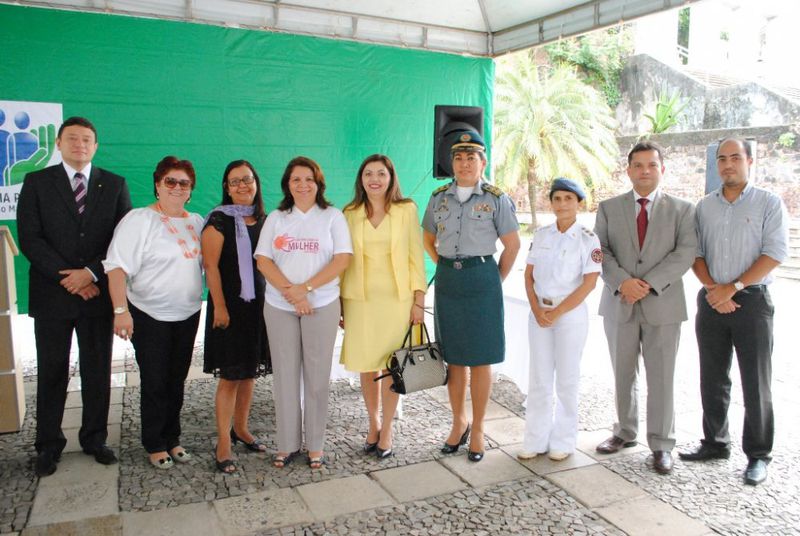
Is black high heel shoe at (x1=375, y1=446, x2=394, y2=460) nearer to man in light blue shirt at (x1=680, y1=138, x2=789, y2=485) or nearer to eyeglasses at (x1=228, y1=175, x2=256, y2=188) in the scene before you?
eyeglasses at (x1=228, y1=175, x2=256, y2=188)

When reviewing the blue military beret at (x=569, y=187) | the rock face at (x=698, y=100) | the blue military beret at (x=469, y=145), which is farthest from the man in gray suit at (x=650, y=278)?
the rock face at (x=698, y=100)

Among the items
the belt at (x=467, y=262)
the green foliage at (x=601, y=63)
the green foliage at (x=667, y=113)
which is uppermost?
the green foliage at (x=601, y=63)

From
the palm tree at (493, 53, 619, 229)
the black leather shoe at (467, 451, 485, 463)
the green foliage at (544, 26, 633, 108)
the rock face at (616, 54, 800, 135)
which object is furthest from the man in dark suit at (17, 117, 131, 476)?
the green foliage at (544, 26, 633, 108)

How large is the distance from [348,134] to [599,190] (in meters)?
14.3

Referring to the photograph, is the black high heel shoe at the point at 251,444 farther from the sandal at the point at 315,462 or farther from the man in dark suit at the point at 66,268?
the man in dark suit at the point at 66,268

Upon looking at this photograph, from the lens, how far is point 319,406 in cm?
307

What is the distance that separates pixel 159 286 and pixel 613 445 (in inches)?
95.0

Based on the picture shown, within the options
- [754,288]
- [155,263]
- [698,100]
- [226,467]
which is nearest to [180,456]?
[226,467]

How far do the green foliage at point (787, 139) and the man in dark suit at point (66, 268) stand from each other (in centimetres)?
1488

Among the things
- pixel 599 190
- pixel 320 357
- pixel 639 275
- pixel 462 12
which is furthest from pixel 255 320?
pixel 599 190

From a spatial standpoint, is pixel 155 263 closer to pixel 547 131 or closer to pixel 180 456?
pixel 180 456

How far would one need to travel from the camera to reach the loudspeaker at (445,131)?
187 inches

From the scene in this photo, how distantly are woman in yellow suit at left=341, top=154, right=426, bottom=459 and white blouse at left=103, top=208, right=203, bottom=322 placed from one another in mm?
762

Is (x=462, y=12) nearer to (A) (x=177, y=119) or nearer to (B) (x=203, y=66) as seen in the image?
(B) (x=203, y=66)
